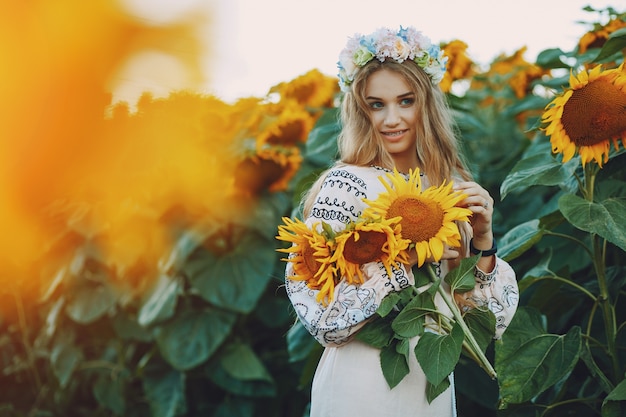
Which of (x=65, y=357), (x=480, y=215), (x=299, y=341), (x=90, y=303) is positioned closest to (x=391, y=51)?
(x=480, y=215)

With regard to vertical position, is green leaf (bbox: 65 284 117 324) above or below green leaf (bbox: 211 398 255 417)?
above

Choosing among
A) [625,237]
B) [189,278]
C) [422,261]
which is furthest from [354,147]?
[189,278]

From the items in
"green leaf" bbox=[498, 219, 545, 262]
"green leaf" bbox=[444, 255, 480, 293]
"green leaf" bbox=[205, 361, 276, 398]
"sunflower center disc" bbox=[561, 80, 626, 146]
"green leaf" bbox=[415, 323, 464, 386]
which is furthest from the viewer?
"green leaf" bbox=[205, 361, 276, 398]

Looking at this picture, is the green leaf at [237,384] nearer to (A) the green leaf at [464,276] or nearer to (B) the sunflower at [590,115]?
(A) the green leaf at [464,276]

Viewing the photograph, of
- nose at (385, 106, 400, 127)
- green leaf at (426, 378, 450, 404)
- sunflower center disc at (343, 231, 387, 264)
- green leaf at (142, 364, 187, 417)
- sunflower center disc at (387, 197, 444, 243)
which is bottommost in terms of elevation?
green leaf at (142, 364, 187, 417)

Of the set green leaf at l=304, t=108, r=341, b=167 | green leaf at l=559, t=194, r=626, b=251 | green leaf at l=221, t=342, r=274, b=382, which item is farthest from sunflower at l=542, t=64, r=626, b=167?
green leaf at l=221, t=342, r=274, b=382

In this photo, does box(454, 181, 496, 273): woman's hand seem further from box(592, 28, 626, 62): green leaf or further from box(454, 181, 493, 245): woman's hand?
box(592, 28, 626, 62): green leaf

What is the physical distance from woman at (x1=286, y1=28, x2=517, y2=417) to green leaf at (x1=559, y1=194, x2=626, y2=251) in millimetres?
213

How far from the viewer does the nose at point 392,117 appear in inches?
89.6

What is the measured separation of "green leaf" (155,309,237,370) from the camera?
11.6 feet

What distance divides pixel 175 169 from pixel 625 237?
213 cm

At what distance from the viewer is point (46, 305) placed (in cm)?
467

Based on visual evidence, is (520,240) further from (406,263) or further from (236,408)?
(236,408)

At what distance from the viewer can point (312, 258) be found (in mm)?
2041
